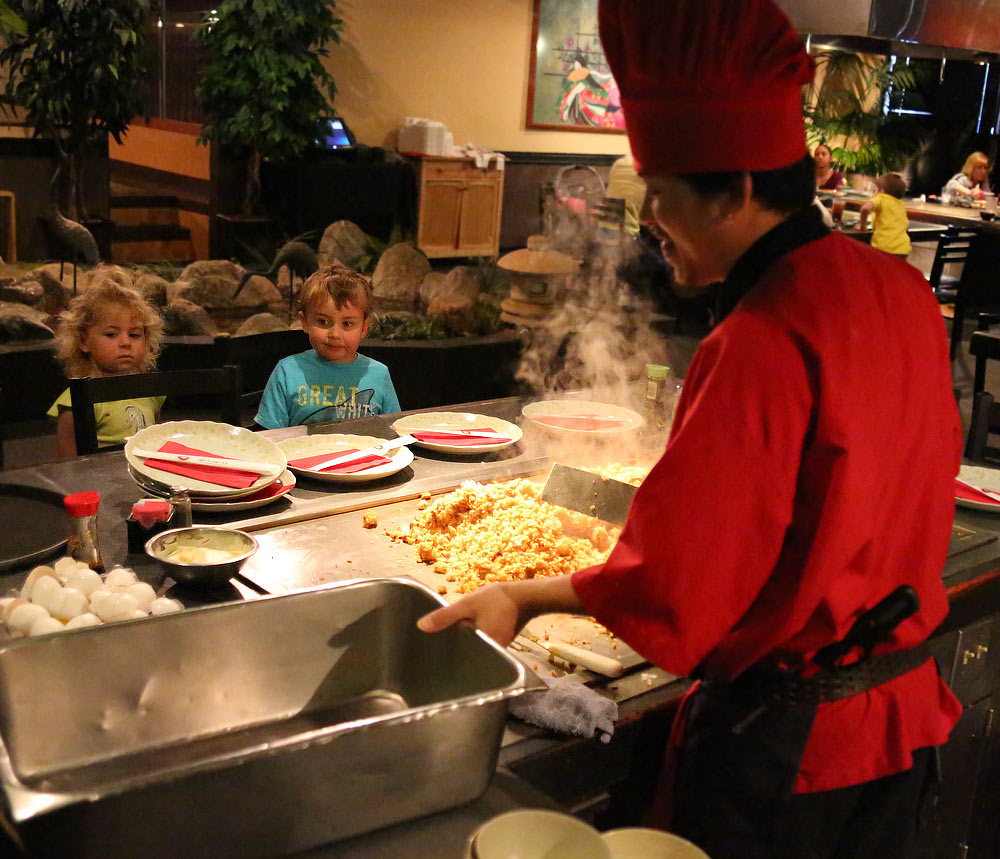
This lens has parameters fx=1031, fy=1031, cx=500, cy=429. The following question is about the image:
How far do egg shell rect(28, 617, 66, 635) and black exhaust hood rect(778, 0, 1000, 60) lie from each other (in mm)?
2800

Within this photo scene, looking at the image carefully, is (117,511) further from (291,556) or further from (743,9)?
(743,9)

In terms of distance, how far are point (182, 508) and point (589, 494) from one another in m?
0.85

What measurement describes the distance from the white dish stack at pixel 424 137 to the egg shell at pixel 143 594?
8.97 metres

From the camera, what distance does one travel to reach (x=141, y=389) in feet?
9.73

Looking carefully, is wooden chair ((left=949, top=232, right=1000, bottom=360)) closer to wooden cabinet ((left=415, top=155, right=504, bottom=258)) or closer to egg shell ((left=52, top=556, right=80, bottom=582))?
wooden cabinet ((left=415, top=155, right=504, bottom=258))

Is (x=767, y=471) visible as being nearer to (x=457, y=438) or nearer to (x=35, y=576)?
(x=35, y=576)

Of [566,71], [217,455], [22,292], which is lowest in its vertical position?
[22,292]

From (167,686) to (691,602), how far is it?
2.42 ft

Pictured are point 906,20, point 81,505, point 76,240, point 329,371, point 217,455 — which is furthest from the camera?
point 76,240

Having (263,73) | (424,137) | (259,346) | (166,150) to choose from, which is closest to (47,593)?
(259,346)

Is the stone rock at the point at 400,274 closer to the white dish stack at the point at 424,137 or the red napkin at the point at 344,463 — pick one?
the white dish stack at the point at 424,137

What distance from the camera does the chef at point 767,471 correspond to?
1.24 meters

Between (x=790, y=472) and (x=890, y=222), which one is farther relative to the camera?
(x=890, y=222)

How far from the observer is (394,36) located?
10.5 metres
